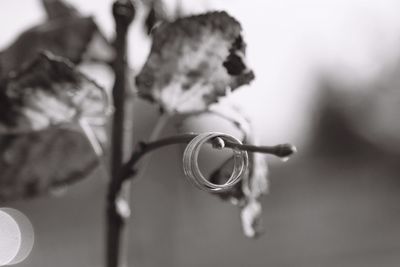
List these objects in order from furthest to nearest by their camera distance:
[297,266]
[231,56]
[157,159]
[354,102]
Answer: [354,102], [157,159], [297,266], [231,56]

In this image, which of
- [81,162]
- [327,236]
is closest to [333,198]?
[327,236]

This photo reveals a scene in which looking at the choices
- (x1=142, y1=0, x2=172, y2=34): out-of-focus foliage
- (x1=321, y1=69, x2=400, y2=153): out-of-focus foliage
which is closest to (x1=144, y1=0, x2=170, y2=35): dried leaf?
(x1=142, y1=0, x2=172, y2=34): out-of-focus foliage

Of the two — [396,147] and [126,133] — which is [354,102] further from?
[126,133]

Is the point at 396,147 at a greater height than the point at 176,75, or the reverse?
the point at 176,75

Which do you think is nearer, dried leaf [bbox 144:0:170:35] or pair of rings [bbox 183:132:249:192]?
pair of rings [bbox 183:132:249:192]

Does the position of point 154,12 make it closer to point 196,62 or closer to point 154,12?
point 154,12

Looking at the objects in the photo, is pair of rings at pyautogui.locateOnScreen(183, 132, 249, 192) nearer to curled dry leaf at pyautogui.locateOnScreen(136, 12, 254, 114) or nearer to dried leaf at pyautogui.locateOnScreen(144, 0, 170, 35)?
curled dry leaf at pyautogui.locateOnScreen(136, 12, 254, 114)
